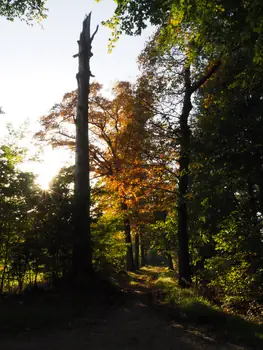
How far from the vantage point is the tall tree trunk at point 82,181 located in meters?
9.52

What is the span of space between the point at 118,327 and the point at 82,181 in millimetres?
5633

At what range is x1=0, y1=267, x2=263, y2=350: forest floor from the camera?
5277 millimetres

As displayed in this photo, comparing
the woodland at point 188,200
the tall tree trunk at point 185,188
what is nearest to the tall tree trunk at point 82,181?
the woodland at point 188,200

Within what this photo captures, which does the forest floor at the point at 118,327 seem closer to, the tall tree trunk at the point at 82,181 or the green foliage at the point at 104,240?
the tall tree trunk at the point at 82,181

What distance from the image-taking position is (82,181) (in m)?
10.9

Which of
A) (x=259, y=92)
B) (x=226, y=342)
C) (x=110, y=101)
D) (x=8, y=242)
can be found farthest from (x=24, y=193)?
(x=110, y=101)

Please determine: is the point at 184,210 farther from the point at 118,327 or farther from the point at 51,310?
→ the point at 51,310

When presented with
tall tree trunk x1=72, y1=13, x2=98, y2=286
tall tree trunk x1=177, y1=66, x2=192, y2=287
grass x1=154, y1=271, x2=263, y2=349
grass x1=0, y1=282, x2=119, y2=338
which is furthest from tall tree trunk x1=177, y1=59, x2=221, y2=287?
grass x1=0, y1=282, x2=119, y2=338

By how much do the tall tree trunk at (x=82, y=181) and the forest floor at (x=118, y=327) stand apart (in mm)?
1287

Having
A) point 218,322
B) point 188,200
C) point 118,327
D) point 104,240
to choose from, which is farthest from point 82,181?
point 218,322

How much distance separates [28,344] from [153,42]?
12.6 m

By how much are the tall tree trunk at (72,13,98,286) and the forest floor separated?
4.22 feet

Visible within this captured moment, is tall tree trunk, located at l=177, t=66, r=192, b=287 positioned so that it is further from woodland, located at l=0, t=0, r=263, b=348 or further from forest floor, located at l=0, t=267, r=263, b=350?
forest floor, located at l=0, t=267, r=263, b=350

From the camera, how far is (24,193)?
9406 mm
